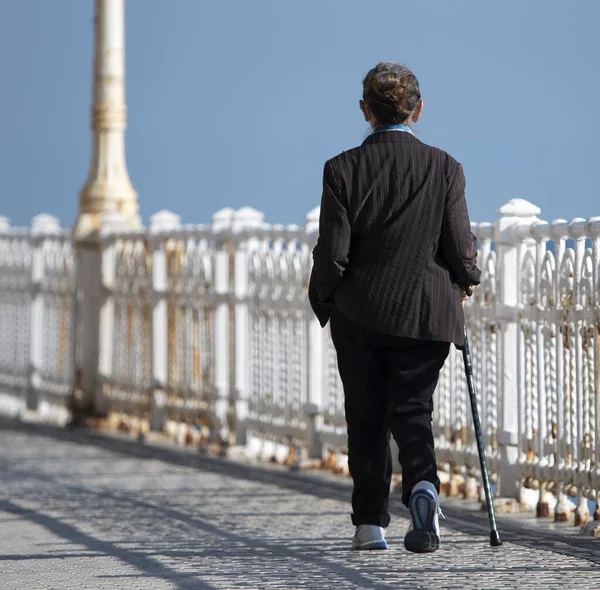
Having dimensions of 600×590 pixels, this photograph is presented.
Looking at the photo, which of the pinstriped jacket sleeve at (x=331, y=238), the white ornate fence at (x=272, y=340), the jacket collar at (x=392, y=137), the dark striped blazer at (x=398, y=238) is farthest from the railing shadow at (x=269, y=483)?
the jacket collar at (x=392, y=137)

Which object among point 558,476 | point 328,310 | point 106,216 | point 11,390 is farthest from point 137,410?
point 328,310

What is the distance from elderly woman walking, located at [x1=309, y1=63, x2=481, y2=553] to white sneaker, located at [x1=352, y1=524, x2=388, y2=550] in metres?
0.41

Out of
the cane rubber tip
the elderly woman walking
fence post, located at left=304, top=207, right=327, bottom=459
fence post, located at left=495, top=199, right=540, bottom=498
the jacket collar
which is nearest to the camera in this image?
the elderly woman walking

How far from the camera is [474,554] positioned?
676 centimetres

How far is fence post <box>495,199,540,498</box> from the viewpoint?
820cm

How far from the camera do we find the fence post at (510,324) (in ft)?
26.9

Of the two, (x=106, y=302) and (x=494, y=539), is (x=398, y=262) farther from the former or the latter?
(x=106, y=302)

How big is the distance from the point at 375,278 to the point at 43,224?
8892mm

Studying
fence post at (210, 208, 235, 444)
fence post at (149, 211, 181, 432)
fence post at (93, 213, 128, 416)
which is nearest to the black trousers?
fence post at (210, 208, 235, 444)

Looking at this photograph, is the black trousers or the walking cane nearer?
the black trousers

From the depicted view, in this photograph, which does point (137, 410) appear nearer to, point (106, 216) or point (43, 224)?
point (106, 216)

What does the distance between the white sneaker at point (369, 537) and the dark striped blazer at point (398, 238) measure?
88 cm

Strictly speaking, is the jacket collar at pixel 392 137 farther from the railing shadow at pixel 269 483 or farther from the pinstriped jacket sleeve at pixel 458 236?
the railing shadow at pixel 269 483

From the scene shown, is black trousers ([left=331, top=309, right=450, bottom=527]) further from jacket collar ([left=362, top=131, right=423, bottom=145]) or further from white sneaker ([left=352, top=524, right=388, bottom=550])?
jacket collar ([left=362, top=131, right=423, bottom=145])
